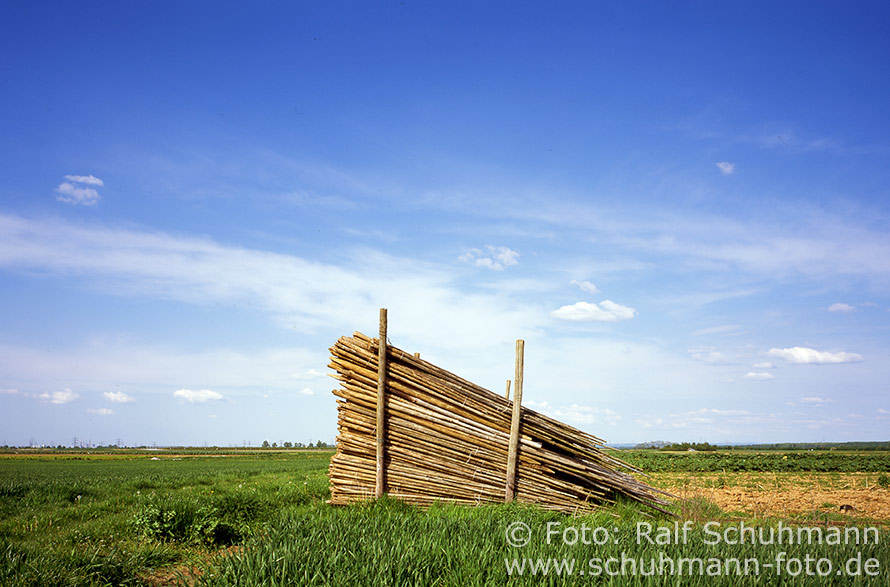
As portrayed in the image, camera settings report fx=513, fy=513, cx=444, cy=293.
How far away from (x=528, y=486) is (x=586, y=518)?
1.18 metres

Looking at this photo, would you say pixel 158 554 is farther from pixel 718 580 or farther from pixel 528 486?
pixel 718 580

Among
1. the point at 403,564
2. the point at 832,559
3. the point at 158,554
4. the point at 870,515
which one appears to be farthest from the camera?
the point at 870,515

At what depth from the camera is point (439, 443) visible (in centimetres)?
741

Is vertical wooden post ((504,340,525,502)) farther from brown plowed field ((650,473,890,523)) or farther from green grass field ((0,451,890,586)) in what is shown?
brown plowed field ((650,473,890,523))

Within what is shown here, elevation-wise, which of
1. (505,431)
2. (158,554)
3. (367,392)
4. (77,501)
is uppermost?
(367,392)

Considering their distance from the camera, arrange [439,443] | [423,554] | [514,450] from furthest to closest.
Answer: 1. [439,443]
2. [514,450]
3. [423,554]

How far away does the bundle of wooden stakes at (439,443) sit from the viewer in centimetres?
737

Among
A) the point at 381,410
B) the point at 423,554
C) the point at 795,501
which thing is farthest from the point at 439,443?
the point at 795,501

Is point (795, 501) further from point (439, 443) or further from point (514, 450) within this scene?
point (439, 443)

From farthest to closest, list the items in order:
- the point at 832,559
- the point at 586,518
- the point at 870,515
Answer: the point at 870,515 → the point at 586,518 → the point at 832,559

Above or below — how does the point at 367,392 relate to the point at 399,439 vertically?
above

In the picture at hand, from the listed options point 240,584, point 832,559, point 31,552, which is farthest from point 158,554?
point 832,559

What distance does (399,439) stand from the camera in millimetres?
7500

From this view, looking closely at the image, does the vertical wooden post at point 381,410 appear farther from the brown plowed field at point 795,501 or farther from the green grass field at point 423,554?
the brown plowed field at point 795,501
